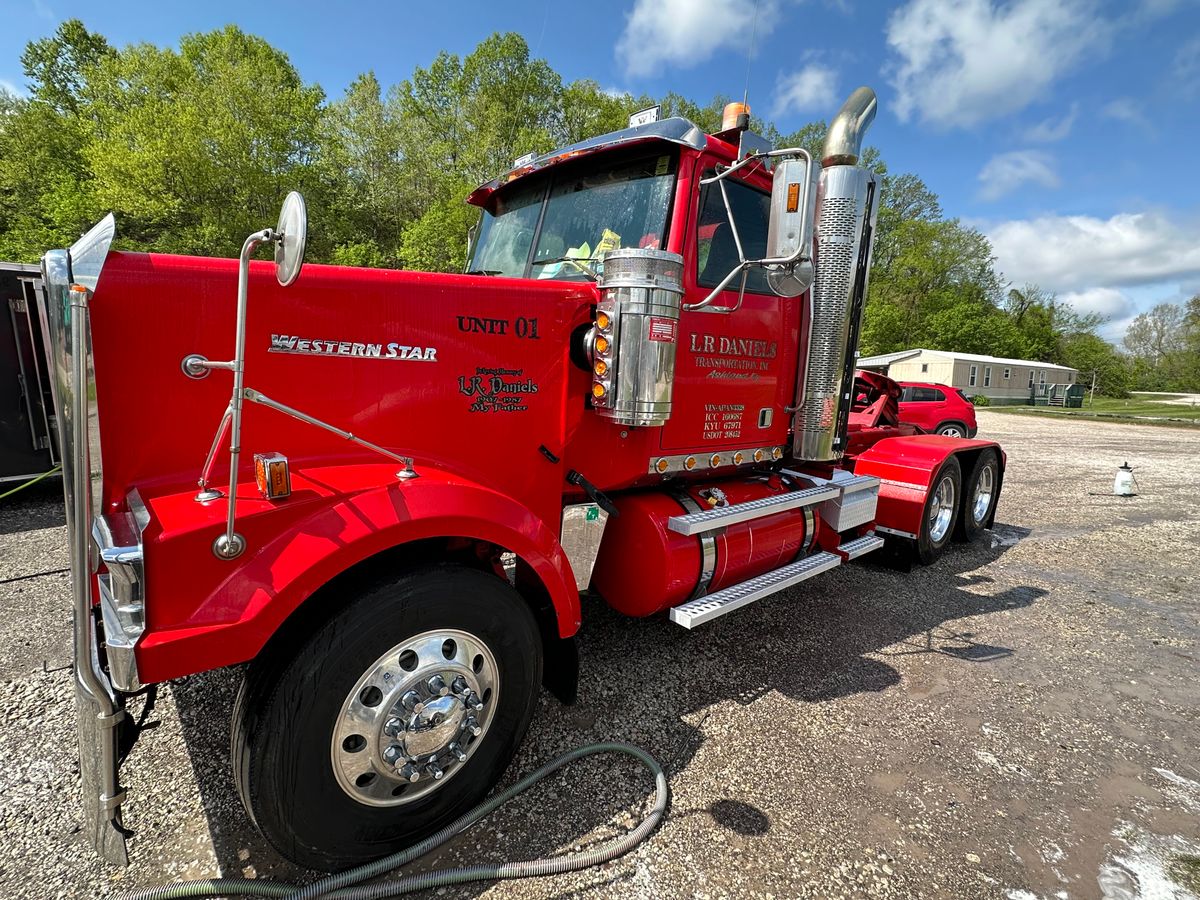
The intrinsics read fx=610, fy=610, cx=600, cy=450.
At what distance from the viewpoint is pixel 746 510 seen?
3457 millimetres

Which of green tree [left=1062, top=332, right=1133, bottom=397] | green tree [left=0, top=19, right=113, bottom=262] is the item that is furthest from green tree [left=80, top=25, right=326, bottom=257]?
green tree [left=1062, top=332, right=1133, bottom=397]

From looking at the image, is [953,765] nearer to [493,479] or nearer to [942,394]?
[493,479]

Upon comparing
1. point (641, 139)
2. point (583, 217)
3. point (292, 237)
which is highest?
point (641, 139)

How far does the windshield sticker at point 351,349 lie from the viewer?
2.06 meters

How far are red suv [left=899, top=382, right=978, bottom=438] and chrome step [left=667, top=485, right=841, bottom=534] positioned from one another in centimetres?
1254

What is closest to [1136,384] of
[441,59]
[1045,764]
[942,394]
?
[942,394]

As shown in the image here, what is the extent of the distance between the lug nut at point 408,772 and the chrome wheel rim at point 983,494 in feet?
20.2

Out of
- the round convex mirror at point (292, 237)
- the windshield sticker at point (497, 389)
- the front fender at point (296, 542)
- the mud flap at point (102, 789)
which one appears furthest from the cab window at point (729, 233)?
the mud flap at point (102, 789)

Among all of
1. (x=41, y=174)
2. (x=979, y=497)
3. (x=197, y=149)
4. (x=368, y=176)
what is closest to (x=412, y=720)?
(x=979, y=497)

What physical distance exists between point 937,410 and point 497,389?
1566 cm

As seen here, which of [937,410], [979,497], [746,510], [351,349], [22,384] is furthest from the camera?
[937,410]

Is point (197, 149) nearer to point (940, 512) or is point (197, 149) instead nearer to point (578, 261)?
point (578, 261)

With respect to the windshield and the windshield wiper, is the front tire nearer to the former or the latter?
the windshield wiper

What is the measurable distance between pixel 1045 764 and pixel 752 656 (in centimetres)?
143
